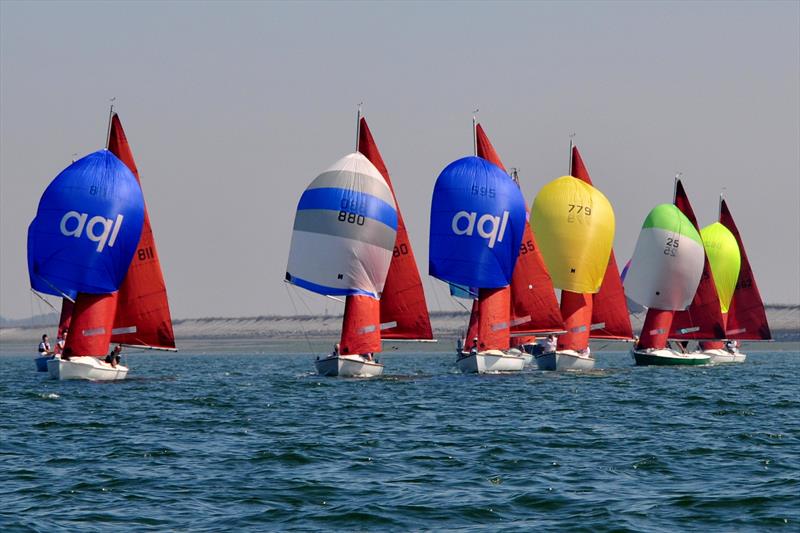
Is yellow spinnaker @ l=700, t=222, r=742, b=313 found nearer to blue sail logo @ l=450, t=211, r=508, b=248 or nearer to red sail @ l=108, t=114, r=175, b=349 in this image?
blue sail logo @ l=450, t=211, r=508, b=248

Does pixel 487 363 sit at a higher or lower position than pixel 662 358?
lower

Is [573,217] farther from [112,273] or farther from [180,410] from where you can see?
[180,410]

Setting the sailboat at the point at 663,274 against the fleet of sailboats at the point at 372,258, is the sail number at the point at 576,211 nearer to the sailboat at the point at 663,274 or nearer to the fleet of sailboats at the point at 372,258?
the fleet of sailboats at the point at 372,258

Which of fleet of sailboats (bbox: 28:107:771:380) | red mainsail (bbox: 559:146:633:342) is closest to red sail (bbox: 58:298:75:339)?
fleet of sailboats (bbox: 28:107:771:380)

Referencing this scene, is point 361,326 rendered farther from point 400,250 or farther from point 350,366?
point 400,250

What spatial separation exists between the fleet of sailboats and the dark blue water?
757cm

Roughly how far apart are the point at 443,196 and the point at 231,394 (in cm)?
1419

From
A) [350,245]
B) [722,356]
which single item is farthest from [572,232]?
[722,356]

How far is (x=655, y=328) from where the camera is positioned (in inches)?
2844

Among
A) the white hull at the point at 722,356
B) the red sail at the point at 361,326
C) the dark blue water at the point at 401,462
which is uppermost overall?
the red sail at the point at 361,326

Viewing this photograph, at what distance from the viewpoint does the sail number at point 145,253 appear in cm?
5319

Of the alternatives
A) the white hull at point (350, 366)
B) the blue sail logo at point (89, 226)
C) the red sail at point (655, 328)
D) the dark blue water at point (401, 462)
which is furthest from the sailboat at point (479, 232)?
the red sail at point (655, 328)

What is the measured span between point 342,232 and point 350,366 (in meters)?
5.87

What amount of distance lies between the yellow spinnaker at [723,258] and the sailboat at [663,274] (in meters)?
6.59
